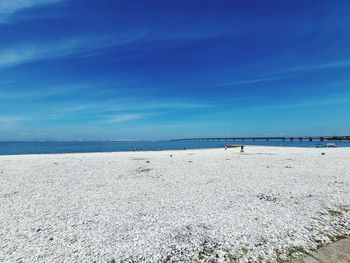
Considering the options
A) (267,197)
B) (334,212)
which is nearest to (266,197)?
(267,197)

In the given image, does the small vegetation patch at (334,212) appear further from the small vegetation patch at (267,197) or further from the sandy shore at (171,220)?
the small vegetation patch at (267,197)

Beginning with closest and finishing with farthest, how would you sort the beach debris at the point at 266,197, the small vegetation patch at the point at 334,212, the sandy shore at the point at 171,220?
the sandy shore at the point at 171,220 < the small vegetation patch at the point at 334,212 < the beach debris at the point at 266,197

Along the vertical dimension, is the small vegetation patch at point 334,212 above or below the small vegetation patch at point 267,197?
below

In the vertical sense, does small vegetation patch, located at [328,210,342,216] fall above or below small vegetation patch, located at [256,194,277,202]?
below

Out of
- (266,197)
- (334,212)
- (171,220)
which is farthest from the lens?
(266,197)

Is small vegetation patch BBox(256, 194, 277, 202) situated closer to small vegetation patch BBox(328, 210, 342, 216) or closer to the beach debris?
the beach debris

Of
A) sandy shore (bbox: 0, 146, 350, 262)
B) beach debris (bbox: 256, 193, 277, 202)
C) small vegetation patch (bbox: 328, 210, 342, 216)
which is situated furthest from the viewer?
beach debris (bbox: 256, 193, 277, 202)

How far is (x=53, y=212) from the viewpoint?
674 cm

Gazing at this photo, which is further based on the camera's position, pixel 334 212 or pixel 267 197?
pixel 267 197

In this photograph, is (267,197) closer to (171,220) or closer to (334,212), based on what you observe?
(334,212)

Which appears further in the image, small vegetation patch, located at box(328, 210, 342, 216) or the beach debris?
the beach debris

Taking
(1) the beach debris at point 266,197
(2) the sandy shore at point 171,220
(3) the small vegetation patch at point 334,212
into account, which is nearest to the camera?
(2) the sandy shore at point 171,220

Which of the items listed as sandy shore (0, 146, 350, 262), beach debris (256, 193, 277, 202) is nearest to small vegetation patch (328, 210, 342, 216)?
sandy shore (0, 146, 350, 262)

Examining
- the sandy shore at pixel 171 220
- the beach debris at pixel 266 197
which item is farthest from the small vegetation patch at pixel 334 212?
the beach debris at pixel 266 197
